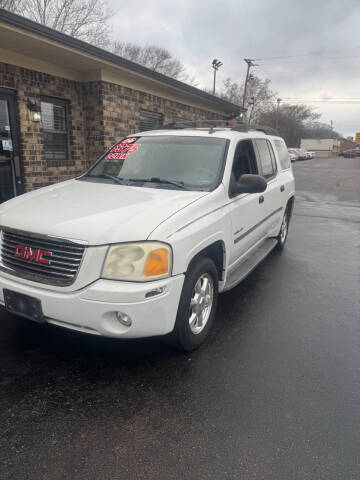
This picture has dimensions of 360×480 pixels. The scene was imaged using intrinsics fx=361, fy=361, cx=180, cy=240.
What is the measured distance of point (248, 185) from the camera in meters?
3.47

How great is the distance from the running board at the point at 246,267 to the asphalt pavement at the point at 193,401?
16.1 inches

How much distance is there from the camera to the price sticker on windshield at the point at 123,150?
4.18 metres

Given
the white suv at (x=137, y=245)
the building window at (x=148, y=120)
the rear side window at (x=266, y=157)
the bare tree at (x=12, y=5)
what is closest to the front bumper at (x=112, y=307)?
the white suv at (x=137, y=245)

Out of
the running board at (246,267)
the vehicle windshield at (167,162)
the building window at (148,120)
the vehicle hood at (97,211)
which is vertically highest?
the building window at (148,120)

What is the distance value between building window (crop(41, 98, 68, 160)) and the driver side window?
17.0 feet

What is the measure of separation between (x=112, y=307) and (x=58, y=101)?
23.0ft

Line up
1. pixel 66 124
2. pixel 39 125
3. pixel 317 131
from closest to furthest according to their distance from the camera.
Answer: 1. pixel 39 125
2. pixel 66 124
3. pixel 317 131

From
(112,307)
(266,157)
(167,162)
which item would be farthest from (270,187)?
(112,307)

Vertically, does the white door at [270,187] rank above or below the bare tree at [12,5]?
below

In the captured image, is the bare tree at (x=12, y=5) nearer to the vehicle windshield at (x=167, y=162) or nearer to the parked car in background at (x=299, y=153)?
the vehicle windshield at (x=167, y=162)

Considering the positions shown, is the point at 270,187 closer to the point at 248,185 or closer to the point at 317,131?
the point at 248,185

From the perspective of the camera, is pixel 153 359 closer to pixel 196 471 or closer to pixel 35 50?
pixel 196 471

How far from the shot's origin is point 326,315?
3863mm

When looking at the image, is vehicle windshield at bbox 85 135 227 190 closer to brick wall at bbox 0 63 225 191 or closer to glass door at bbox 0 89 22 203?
glass door at bbox 0 89 22 203
